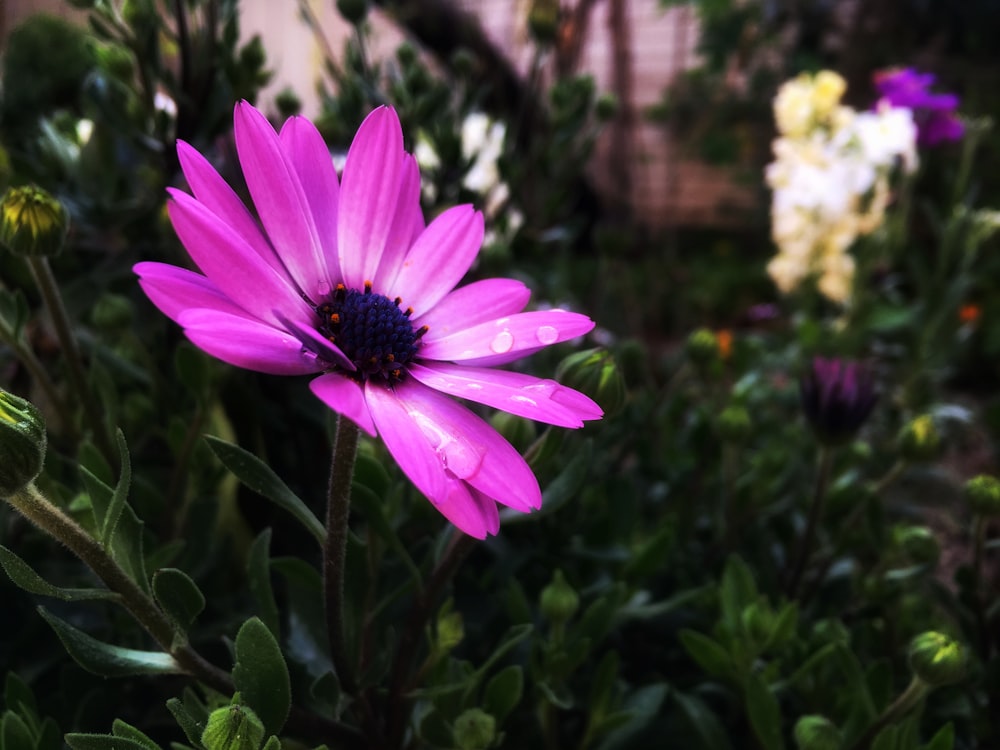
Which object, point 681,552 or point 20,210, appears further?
point 681,552

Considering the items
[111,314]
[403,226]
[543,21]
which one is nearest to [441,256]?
[403,226]

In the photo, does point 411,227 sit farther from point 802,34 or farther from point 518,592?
point 802,34

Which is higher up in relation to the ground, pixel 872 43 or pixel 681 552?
pixel 872 43

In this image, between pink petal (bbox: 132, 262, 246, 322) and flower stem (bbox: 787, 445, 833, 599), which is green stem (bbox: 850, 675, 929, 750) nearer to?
flower stem (bbox: 787, 445, 833, 599)

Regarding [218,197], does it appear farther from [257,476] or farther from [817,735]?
[817,735]

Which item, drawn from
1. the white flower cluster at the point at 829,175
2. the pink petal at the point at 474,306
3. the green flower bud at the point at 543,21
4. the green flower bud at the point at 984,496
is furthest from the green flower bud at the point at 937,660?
the white flower cluster at the point at 829,175

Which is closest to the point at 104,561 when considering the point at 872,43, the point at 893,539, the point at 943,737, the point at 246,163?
the point at 246,163

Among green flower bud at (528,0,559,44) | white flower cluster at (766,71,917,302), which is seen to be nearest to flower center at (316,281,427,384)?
green flower bud at (528,0,559,44)
